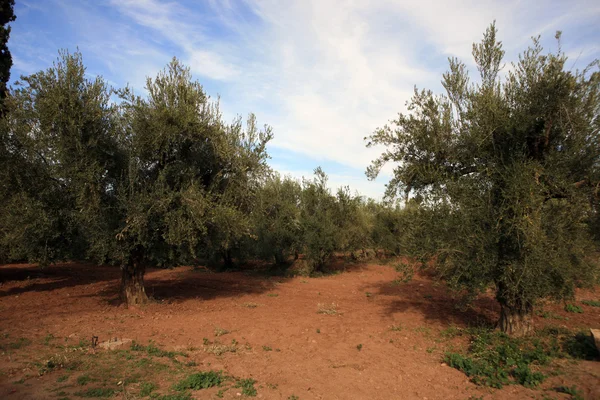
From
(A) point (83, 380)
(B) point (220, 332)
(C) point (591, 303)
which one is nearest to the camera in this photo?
(A) point (83, 380)

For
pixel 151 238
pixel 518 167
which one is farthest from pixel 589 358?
pixel 151 238

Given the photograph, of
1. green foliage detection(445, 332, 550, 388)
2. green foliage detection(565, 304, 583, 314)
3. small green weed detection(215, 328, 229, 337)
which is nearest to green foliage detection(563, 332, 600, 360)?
green foliage detection(445, 332, 550, 388)

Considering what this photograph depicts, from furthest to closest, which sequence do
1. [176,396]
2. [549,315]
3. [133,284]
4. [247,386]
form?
[133,284]
[549,315]
[247,386]
[176,396]

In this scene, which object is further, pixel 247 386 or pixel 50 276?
pixel 50 276

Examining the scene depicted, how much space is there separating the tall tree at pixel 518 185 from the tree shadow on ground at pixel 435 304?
154 cm

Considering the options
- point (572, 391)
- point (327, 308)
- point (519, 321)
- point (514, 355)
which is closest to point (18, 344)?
point (327, 308)

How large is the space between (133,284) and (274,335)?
555 cm

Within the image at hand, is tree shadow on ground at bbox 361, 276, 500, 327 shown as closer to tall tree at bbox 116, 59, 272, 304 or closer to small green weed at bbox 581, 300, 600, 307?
small green weed at bbox 581, 300, 600, 307

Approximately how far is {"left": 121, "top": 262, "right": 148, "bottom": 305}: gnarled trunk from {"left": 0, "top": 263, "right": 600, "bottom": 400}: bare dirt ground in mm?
356

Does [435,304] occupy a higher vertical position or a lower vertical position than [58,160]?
lower

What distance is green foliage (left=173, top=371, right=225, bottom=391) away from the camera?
237 inches

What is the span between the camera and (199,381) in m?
6.12

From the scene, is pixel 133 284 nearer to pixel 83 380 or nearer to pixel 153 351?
pixel 153 351

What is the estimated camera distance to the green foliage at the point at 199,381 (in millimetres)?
6008
